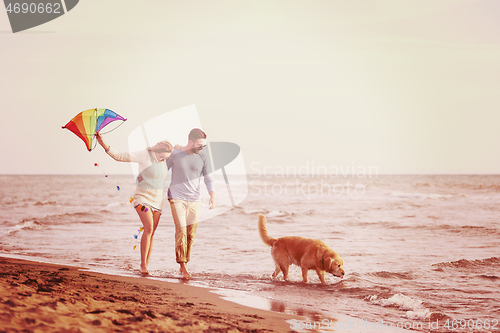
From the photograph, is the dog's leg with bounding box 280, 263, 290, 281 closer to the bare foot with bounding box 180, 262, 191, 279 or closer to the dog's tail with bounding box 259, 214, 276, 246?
the dog's tail with bounding box 259, 214, 276, 246

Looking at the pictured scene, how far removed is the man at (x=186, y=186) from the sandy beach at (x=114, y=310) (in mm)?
1306

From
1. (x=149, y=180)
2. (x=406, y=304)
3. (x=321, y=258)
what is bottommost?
(x=406, y=304)

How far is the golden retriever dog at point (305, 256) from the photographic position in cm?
557

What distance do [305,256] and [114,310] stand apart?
326cm

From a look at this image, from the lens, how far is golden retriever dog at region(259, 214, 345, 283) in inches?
219

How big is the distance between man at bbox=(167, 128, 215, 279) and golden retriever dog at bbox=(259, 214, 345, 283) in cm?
121

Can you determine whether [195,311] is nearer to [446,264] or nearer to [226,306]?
[226,306]

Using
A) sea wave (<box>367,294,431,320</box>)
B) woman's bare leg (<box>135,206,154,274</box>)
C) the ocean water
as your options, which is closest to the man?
woman's bare leg (<box>135,206,154,274</box>)

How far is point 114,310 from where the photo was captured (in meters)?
3.05

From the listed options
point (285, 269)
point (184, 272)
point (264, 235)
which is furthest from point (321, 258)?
point (184, 272)

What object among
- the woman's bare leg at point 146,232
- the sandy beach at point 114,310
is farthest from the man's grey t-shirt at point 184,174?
the sandy beach at point 114,310

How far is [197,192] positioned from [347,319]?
9.31ft

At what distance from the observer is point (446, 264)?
6.73 m

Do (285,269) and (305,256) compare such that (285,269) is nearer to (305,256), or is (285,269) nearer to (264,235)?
(305,256)
